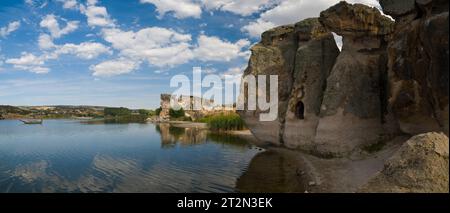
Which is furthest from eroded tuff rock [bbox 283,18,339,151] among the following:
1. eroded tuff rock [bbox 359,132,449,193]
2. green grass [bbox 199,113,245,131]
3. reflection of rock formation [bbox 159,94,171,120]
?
reflection of rock formation [bbox 159,94,171,120]

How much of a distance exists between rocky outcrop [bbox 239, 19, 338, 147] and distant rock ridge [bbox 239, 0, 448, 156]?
0.08 m

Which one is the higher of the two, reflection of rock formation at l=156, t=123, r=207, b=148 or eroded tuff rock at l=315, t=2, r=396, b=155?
eroded tuff rock at l=315, t=2, r=396, b=155

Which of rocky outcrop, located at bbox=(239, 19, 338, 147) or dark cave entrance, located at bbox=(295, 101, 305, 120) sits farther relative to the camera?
dark cave entrance, located at bbox=(295, 101, 305, 120)

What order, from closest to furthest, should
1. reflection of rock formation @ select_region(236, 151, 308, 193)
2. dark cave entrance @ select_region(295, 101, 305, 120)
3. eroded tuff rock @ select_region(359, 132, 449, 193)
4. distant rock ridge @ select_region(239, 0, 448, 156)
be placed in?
eroded tuff rock @ select_region(359, 132, 449, 193) → distant rock ridge @ select_region(239, 0, 448, 156) → reflection of rock formation @ select_region(236, 151, 308, 193) → dark cave entrance @ select_region(295, 101, 305, 120)

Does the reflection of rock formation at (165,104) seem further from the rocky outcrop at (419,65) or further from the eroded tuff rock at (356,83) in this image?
the rocky outcrop at (419,65)

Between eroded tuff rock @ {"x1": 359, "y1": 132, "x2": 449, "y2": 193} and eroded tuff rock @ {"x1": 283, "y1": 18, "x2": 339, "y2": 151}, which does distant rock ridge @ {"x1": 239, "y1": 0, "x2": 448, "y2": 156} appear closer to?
eroded tuff rock @ {"x1": 283, "y1": 18, "x2": 339, "y2": 151}

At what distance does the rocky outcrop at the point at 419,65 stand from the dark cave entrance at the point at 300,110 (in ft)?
31.4

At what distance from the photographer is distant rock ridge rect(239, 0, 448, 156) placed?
549 inches

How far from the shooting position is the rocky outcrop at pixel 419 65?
39.7 feet

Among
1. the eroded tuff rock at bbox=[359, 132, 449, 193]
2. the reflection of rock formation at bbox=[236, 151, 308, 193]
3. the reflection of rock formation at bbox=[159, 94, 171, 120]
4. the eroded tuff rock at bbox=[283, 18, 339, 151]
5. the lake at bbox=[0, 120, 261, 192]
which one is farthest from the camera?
the reflection of rock formation at bbox=[159, 94, 171, 120]

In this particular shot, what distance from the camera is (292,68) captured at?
29000mm

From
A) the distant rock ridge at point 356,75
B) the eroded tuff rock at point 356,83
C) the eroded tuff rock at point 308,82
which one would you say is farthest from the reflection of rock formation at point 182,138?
the eroded tuff rock at point 356,83

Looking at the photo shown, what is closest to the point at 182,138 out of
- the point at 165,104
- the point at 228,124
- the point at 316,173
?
the point at 228,124
